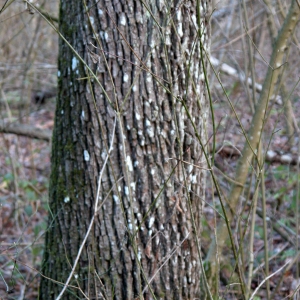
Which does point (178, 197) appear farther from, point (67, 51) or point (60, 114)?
point (67, 51)

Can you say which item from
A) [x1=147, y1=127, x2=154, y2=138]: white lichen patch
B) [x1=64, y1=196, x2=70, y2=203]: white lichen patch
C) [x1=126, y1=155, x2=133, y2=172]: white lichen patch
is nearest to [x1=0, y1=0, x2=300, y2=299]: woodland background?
[x1=64, y1=196, x2=70, y2=203]: white lichen patch

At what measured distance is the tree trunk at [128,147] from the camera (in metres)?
2.26

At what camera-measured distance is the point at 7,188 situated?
5371mm

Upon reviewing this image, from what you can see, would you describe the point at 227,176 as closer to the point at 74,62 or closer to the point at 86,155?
the point at 86,155

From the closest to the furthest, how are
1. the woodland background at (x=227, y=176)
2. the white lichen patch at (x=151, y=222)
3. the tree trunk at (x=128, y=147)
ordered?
the tree trunk at (x=128, y=147)
the white lichen patch at (x=151, y=222)
the woodland background at (x=227, y=176)

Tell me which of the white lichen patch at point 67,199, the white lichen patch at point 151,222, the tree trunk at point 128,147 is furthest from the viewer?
the white lichen patch at point 67,199

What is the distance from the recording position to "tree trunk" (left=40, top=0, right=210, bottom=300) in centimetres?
226

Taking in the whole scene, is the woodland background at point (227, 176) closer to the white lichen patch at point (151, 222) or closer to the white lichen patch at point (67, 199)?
the white lichen patch at point (67, 199)

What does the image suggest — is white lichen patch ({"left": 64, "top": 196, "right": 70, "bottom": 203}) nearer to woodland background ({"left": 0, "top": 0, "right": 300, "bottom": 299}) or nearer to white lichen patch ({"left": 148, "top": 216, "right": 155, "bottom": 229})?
woodland background ({"left": 0, "top": 0, "right": 300, "bottom": 299})

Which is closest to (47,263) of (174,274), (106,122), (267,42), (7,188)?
(174,274)

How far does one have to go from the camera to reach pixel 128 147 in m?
2.33

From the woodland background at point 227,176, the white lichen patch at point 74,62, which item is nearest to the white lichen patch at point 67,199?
the woodland background at point 227,176

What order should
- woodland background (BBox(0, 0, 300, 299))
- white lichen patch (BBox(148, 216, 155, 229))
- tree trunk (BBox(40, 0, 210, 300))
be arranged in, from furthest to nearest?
woodland background (BBox(0, 0, 300, 299))
white lichen patch (BBox(148, 216, 155, 229))
tree trunk (BBox(40, 0, 210, 300))

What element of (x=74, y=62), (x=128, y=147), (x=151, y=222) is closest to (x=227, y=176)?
(x=151, y=222)
